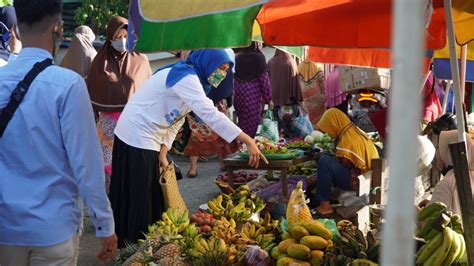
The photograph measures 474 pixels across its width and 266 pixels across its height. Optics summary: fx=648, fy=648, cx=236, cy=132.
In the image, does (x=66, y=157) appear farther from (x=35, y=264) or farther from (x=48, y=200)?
(x=35, y=264)

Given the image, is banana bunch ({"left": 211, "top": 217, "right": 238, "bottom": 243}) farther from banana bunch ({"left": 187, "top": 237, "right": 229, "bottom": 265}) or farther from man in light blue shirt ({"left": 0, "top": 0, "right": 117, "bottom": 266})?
man in light blue shirt ({"left": 0, "top": 0, "right": 117, "bottom": 266})

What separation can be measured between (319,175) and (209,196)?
2169 mm

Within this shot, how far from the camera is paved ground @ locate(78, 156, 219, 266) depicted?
592 cm

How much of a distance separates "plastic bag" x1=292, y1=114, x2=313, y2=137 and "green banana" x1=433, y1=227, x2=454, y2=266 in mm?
7675

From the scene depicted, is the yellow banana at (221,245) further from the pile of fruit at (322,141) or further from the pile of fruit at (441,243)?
the pile of fruit at (322,141)

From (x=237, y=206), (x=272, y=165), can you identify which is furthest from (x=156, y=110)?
(x=272, y=165)

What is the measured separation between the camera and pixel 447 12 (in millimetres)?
3760

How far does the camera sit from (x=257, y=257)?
3.81m

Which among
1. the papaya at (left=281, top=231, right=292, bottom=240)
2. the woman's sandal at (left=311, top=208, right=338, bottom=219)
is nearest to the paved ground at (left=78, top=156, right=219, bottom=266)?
the woman's sandal at (left=311, top=208, right=338, bottom=219)

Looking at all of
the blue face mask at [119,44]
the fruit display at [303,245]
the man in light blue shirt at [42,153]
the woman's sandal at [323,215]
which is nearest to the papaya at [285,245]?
the fruit display at [303,245]

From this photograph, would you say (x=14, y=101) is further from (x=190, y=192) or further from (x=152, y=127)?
(x=190, y=192)

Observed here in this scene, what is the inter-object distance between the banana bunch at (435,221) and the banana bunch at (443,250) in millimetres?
40

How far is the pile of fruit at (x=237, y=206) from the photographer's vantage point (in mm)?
4871

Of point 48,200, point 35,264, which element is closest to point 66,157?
point 48,200
